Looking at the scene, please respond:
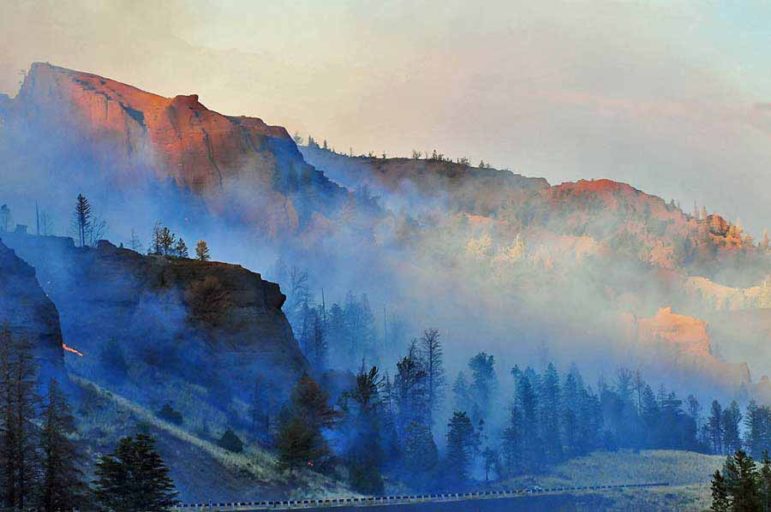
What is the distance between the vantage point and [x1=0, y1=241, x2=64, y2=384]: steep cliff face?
8869 cm

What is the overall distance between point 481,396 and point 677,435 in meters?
22.6

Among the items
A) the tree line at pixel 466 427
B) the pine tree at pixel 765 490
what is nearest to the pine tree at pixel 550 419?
the tree line at pixel 466 427

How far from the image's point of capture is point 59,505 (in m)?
61.8

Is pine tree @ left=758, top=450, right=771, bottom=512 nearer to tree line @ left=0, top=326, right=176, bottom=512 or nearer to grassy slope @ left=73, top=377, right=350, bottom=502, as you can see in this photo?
tree line @ left=0, top=326, right=176, bottom=512

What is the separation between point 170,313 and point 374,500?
3310cm

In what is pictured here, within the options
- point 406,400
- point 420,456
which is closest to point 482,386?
point 406,400

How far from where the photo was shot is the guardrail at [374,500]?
78062mm

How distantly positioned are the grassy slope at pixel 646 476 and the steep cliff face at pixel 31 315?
42339 millimetres

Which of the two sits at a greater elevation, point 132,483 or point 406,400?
point 406,400

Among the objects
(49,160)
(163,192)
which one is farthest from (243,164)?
(49,160)

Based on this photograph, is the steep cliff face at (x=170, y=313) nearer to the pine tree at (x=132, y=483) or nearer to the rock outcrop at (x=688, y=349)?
the pine tree at (x=132, y=483)

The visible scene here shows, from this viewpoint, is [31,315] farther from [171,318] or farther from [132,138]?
[132,138]

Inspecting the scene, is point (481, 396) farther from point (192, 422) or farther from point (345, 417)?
point (192, 422)

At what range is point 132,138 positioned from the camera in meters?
191
